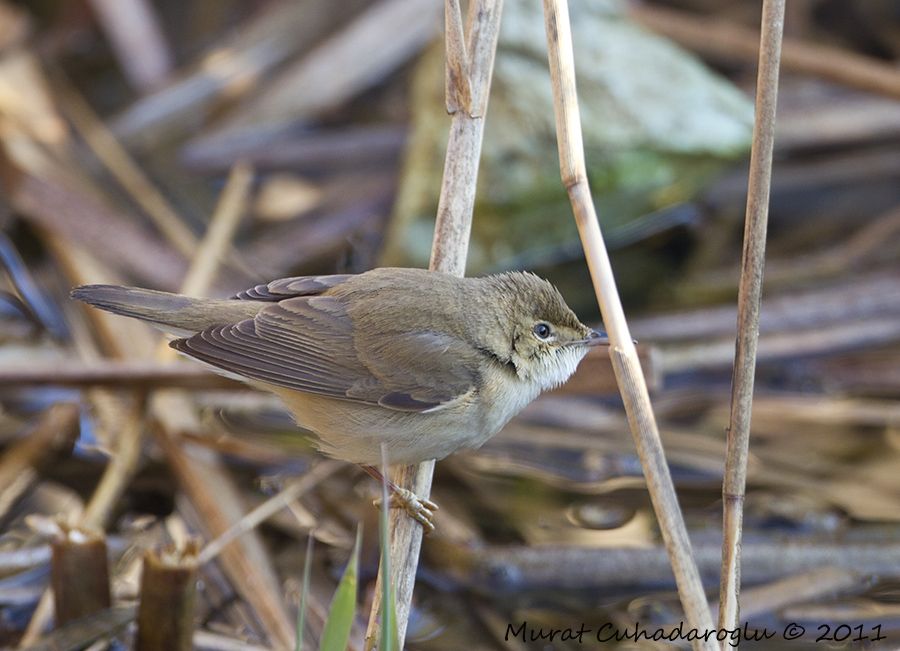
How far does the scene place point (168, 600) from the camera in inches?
116

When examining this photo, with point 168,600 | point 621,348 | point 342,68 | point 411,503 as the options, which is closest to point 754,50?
point 342,68

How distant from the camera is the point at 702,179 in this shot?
18.1ft

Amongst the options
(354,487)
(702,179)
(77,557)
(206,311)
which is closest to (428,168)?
(702,179)

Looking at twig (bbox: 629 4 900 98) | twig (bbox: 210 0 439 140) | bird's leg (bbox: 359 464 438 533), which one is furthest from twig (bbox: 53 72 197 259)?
twig (bbox: 629 4 900 98)

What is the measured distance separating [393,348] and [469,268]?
2142 mm

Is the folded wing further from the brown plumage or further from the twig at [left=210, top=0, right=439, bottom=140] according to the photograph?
the twig at [left=210, top=0, right=439, bottom=140]

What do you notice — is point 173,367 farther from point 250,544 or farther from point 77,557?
point 77,557

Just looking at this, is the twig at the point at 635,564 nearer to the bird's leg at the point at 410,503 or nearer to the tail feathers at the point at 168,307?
the bird's leg at the point at 410,503

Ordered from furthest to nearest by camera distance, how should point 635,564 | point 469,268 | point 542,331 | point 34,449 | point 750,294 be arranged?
1. point 469,268
2. point 34,449
3. point 635,564
4. point 542,331
5. point 750,294

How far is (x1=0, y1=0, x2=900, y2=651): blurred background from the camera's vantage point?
3.61 meters

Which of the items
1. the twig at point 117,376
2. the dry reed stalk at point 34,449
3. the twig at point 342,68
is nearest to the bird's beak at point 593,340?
the twig at point 117,376

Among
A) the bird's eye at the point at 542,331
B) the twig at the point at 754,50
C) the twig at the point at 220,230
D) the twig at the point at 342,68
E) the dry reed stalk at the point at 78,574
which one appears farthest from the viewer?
the twig at the point at 342,68

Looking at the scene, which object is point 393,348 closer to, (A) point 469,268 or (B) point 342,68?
(A) point 469,268

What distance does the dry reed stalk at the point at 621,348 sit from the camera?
2.42 meters
